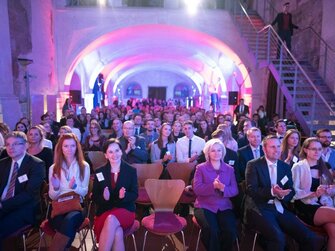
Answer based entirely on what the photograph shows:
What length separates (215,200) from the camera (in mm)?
3645

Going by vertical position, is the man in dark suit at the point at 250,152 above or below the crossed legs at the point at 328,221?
above

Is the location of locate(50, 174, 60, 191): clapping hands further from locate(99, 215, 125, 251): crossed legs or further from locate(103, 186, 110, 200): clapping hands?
locate(99, 215, 125, 251): crossed legs

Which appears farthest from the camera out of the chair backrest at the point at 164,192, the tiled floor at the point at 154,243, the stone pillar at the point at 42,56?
the stone pillar at the point at 42,56

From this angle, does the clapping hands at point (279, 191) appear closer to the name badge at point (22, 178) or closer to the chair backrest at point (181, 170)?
the chair backrest at point (181, 170)

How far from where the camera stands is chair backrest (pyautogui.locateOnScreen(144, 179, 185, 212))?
381 cm

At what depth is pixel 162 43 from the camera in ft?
52.6

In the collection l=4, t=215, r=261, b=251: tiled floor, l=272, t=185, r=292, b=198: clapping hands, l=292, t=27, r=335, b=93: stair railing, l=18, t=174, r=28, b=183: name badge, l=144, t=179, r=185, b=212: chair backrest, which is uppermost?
l=292, t=27, r=335, b=93: stair railing

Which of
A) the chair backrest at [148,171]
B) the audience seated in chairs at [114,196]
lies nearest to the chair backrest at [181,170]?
the chair backrest at [148,171]

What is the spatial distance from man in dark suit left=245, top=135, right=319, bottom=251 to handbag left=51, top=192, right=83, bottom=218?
1833mm

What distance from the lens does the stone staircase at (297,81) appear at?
26.5 ft

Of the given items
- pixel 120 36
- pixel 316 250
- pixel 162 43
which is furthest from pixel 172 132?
pixel 162 43

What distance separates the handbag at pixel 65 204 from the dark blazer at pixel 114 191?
21 centimetres

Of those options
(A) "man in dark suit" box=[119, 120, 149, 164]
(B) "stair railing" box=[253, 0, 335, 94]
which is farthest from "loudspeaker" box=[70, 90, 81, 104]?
(A) "man in dark suit" box=[119, 120, 149, 164]

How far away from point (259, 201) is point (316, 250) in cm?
70
